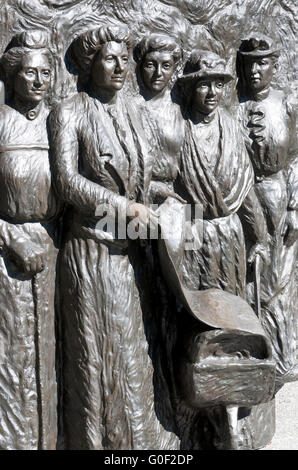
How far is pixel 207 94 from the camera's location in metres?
3.58

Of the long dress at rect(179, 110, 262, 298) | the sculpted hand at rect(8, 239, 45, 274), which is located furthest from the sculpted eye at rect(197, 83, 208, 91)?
the sculpted hand at rect(8, 239, 45, 274)

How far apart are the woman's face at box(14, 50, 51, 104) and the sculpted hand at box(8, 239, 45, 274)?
15.9 inches

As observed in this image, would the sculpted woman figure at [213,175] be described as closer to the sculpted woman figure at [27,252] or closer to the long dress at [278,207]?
the long dress at [278,207]

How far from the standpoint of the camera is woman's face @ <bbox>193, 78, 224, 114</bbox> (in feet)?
11.7

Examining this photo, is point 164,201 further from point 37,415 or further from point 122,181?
point 37,415

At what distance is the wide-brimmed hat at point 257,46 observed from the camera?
3674mm

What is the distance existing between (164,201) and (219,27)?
1.86 feet

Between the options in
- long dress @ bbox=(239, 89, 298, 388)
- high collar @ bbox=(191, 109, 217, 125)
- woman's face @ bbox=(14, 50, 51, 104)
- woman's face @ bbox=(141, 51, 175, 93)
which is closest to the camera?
woman's face @ bbox=(14, 50, 51, 104)

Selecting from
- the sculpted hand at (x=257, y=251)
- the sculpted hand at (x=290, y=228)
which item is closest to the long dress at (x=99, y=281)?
the sculpted hand at (x=257, y=251)

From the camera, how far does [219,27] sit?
366cm

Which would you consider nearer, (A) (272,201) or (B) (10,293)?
(B) (10,293)

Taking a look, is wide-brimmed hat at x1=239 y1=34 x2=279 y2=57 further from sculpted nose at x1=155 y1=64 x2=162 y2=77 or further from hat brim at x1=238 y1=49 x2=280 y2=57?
sculpted nose at x1=155 y1=64 x2=162 y2=77
